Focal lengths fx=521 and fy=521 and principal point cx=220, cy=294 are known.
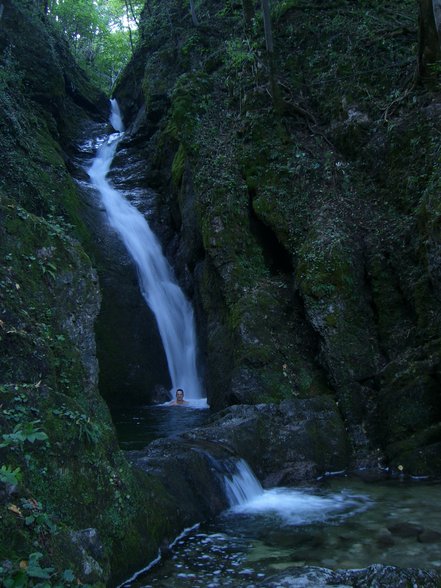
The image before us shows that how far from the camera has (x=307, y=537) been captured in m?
5.29

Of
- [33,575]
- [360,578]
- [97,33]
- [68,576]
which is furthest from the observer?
[97,33]

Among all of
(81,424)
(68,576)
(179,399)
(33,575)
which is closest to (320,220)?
(179,399)

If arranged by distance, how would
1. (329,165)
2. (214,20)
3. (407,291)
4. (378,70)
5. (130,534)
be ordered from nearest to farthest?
1. (130,534)
2. (407,291)
3. (329,165)
4. (378,70)
5. (214,20)

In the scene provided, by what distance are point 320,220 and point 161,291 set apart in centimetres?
562

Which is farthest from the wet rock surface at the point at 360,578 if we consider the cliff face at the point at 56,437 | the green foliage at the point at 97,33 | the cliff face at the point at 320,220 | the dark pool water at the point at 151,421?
the green foliage at the point at 97,33

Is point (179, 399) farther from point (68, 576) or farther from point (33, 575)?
point (33, 575)

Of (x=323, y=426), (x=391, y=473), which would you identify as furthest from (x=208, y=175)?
(x=391, y=473)

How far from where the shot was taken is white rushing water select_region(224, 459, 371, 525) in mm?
5945

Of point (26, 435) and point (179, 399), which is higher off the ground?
point (179, 399)

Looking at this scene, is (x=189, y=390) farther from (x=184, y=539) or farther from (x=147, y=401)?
(x=184, y=539)

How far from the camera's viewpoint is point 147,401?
12875mm

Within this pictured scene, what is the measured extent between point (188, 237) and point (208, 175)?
188cm

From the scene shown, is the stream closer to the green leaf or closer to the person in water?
the green leaf

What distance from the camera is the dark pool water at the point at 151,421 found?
957cm
